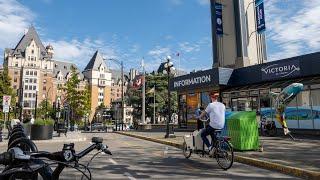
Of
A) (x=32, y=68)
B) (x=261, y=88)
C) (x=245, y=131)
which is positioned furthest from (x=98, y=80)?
(x=245, y=131)

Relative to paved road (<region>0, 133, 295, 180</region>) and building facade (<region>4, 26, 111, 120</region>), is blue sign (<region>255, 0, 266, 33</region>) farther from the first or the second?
building facade (<region>4, 26, 111, 120</region>)

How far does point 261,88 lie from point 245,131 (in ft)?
46.7

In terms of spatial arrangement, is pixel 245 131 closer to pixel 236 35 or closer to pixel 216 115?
pixel 216 115

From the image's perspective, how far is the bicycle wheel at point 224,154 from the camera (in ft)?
33.4

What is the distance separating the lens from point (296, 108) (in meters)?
23.8

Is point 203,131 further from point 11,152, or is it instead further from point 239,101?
point 239,101

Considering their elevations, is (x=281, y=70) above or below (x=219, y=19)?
below

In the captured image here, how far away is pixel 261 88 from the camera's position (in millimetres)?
26781

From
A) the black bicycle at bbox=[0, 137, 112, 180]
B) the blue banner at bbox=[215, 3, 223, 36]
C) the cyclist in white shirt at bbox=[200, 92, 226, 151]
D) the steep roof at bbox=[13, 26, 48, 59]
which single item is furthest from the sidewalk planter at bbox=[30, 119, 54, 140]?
the steep roof at bbox=[13, 26, 48, 59]

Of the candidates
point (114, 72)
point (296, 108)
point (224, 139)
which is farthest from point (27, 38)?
point (224, 139)

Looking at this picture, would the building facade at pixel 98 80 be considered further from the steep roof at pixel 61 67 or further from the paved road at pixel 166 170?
the paved road at pixel 166 170

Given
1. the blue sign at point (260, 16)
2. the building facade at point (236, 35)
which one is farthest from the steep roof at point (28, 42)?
the blue sign at point (260, 16)

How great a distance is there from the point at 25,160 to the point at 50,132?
21.7 metres

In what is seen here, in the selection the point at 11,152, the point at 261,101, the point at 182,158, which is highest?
the point at 261,101
